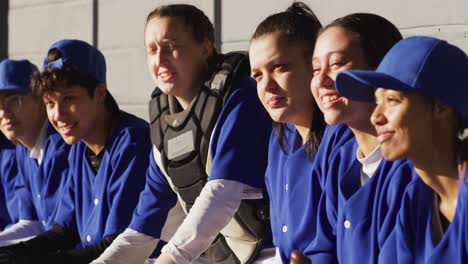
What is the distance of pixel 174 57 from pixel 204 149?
0.28m

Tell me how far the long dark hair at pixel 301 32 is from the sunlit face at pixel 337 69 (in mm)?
219

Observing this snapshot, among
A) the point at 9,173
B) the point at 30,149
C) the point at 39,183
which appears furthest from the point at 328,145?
the point at 9,173

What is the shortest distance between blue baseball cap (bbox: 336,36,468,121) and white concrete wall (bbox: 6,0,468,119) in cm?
91

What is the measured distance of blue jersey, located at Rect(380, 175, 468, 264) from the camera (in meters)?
1.88

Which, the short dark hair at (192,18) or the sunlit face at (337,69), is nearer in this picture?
the sunlit face at (337,69)

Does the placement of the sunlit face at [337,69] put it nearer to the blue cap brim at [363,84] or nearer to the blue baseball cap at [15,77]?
the blue cap brim at [363,84]

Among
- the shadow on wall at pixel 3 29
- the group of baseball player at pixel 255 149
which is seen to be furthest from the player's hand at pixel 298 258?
the shadow on wall at pixel 3 29

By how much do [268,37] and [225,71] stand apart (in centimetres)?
33

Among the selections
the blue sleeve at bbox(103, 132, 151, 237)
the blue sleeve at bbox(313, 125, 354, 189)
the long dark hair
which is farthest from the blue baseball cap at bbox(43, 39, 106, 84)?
the blue sleeve at bbox(313, 125, 354, 189)

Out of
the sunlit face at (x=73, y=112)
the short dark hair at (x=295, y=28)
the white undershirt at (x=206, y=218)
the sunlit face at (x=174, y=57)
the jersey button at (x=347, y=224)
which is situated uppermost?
the short dark hair at (x=295, y=28)

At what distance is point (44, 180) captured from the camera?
383cm

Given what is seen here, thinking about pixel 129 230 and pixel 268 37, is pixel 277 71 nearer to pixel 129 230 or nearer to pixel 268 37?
pixel 268 37

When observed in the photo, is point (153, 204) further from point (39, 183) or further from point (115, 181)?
point (39, 183)

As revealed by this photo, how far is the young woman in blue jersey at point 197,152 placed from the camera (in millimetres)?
2641
